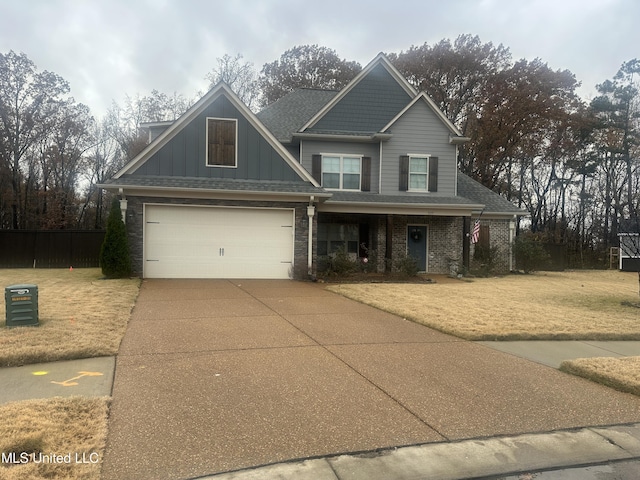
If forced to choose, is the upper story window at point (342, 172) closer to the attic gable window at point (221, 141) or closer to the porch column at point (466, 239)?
the attic gable window at point (221, 141)

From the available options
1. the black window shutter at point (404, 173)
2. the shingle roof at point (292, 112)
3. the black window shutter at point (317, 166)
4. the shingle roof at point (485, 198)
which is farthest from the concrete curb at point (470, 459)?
the shingle roof at point (485, 198)

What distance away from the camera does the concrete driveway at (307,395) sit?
361 cm

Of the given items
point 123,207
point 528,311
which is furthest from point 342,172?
point 528,311

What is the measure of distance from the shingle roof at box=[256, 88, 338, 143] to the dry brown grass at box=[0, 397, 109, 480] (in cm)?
1565

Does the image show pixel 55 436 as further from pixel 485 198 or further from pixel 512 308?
pixel 485 198

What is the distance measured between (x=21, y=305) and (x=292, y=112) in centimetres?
1608

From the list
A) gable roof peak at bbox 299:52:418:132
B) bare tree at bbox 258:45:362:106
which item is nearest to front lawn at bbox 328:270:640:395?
gable roof peak at bbox 299:52:418:132

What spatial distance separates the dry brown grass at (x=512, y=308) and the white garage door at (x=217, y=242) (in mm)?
2930

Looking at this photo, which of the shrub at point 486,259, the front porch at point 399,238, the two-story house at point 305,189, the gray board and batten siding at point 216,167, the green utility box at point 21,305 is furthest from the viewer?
the shrub at point 486,259

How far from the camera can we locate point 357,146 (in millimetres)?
18703

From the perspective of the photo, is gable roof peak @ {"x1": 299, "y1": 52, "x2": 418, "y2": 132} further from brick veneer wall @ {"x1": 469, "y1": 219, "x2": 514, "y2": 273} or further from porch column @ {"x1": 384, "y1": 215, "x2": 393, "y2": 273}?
brick veneer wall @ {"x1": 469, "y1": 219, "x2": 514, "y2": 273}

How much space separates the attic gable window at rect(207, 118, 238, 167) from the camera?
594 inches

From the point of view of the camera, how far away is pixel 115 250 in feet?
45.8

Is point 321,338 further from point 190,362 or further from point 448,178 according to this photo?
point 448,178
